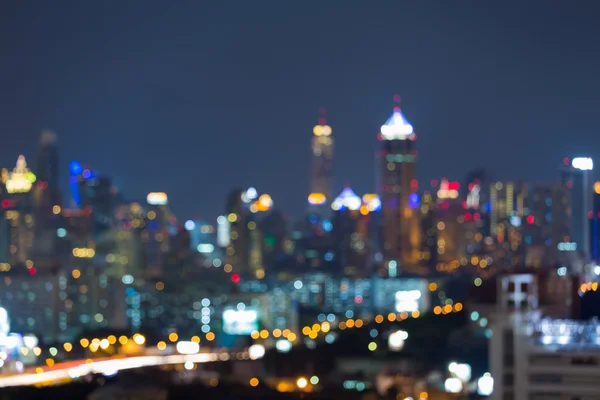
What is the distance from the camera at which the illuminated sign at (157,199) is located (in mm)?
77312

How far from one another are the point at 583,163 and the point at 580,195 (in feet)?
6.14

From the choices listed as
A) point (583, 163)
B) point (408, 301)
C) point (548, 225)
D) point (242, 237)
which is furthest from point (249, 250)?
point (583, 163)

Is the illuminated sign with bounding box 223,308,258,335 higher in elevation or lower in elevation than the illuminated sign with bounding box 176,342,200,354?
higher

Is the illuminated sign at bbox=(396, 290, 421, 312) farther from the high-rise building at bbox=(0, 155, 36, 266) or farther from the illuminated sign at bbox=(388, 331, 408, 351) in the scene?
the illuminated sign at bbox=(388, 331, 408, 351)

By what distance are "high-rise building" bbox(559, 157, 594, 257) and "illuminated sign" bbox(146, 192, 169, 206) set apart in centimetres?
3767

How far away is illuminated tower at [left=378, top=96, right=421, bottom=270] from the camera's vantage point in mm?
74750

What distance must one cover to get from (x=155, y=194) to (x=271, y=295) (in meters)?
19.9

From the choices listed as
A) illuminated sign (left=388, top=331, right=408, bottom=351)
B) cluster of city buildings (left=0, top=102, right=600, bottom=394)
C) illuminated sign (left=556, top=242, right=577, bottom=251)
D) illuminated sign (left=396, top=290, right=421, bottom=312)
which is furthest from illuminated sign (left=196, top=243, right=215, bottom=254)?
illuminated sign (left=556, top=242, right=577, bottom=251)

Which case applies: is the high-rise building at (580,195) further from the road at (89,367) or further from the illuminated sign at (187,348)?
the illuminated sign at (187,348)

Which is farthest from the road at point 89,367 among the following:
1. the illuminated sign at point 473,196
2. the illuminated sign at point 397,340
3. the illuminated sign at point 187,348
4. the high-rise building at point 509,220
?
the illuminated sign at point 473,196

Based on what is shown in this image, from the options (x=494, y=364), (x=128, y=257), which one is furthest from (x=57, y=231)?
(x=494, y=364)

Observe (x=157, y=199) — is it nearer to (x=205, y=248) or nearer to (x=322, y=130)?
(x=205, y=248)

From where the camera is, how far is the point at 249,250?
76812 mm

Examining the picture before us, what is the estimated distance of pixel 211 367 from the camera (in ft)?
119
